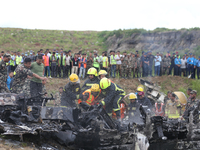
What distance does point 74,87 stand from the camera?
7.91 meters

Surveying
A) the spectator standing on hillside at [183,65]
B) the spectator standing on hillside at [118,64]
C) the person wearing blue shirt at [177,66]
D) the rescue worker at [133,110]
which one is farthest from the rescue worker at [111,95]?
the spectator standing on hillside at [183,65]

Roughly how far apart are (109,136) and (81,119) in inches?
34.3

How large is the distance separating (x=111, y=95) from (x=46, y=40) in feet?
104

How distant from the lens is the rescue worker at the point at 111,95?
7171 millimetres

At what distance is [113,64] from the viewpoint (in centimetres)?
1530

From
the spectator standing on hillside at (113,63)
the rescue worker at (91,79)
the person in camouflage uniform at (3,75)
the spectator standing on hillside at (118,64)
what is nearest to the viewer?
the person in camouflage uniform at (3,75)

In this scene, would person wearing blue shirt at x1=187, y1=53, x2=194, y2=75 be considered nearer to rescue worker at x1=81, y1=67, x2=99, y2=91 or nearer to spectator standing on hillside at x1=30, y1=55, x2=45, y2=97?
rescue worker at x1=81, y1=67, x2=99, y2=91

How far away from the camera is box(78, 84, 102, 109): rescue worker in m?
7.39

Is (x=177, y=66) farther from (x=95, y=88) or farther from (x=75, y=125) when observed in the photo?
(x=75, y=125)

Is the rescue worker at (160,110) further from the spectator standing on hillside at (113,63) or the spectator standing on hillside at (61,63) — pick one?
the spectator standing on hillside at (61,63)

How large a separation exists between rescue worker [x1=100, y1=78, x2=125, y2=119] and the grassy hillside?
25.6 m

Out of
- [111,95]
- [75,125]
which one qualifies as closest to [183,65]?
[111,95]

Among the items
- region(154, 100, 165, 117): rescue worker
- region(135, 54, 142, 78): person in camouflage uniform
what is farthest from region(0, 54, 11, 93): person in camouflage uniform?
region(135, 54, 142, 78): person in camouflage uniform

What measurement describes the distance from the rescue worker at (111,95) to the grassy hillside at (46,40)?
2562 centimetres
